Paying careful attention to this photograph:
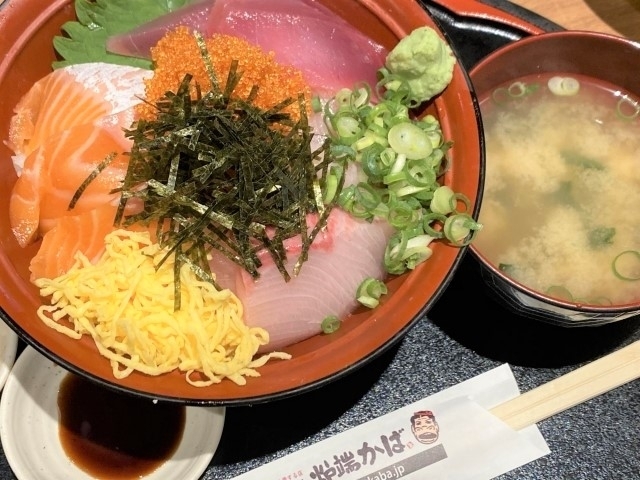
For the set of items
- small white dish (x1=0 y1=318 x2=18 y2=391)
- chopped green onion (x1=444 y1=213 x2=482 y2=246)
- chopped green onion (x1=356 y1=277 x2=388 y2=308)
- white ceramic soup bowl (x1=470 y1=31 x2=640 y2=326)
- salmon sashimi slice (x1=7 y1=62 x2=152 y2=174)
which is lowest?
white ceramic soup bowl (x1=470 y1=31 x2=640 y2=326)

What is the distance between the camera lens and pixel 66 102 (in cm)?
155

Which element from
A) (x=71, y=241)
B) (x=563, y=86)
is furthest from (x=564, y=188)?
(x=71, y=241)

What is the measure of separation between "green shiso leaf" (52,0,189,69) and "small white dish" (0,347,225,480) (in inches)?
32.8

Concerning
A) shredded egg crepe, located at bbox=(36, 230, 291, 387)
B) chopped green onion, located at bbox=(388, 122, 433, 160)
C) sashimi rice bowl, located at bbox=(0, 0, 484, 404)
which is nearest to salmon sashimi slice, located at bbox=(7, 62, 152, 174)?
sashimi rice bowl, located at bbox=(0, 0, 484, 404)

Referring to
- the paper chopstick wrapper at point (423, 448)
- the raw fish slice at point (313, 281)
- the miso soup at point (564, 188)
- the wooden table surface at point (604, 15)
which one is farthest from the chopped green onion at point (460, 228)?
the wooden table surface at point (604, 15)

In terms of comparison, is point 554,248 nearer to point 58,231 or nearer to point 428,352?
point 428,352

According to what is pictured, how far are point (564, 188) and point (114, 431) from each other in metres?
1.55

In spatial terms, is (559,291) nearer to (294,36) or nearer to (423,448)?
(423,448)

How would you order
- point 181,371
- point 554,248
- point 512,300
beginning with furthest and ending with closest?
1. point 554,248
2. point 512,300
3. point 181,371

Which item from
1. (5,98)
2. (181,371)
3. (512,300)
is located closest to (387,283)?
(512,300)

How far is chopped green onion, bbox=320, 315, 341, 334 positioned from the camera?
1.45m

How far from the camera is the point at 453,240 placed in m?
1.40

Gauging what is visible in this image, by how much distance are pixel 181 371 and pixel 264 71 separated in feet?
2.49

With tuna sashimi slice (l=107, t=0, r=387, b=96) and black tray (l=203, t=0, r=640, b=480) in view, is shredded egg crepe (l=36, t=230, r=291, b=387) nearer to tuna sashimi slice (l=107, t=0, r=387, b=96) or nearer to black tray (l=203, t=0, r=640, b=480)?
black tray (l=203, t=0, r=640, b=480)
